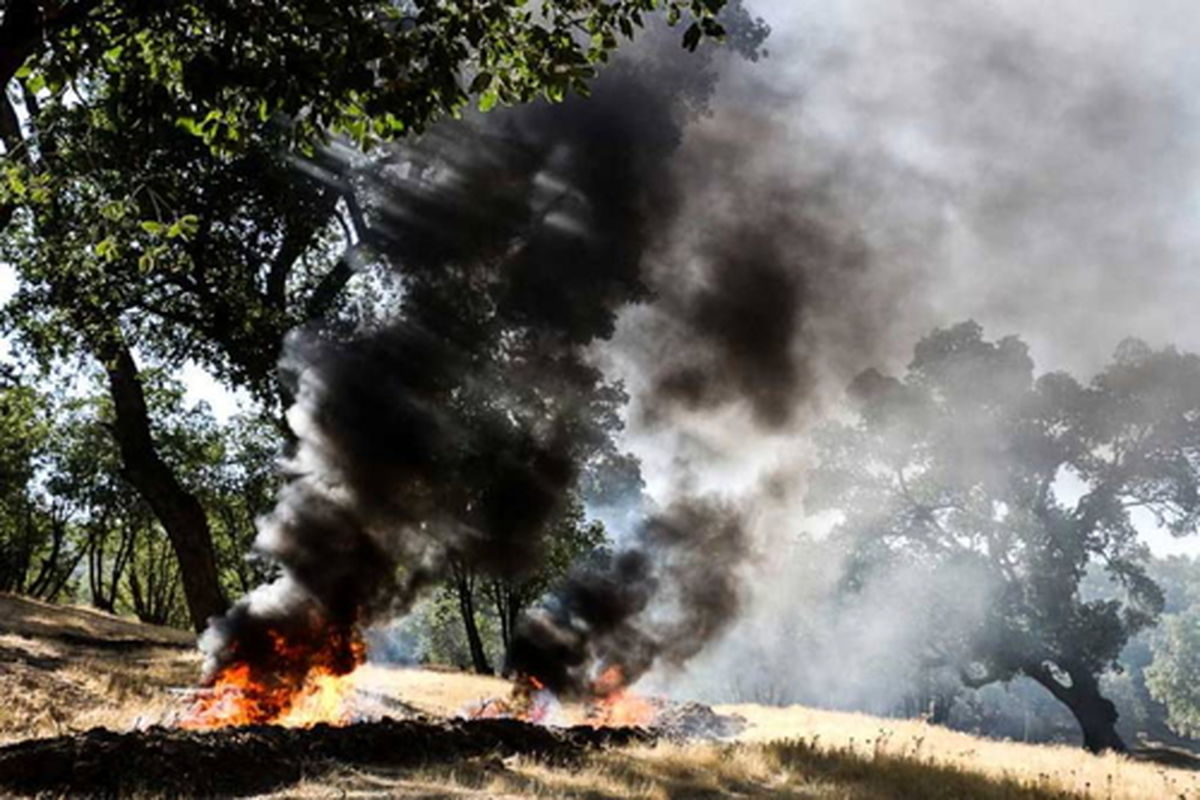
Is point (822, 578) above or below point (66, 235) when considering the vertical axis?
below

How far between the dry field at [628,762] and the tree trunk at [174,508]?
135 cm

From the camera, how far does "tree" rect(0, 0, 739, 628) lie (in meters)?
5.88

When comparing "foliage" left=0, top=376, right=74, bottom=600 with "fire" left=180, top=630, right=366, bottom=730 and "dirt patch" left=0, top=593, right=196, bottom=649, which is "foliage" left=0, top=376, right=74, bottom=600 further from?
"fire" left=180, top=630, right=366, bottom=730

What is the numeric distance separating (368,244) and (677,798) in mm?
13443

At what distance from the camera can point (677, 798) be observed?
9.55 m

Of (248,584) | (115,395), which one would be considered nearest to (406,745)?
(115,395)

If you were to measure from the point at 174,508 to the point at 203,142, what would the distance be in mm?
7070

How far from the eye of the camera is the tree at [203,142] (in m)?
5.88

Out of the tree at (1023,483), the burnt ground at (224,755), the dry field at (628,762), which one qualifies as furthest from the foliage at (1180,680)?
the burnt ground at (224,755)

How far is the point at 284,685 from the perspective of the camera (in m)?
12.8

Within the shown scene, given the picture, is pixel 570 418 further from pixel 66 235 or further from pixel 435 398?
pixel 66 235

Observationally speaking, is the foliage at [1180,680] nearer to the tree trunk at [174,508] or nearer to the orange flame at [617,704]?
the orange flame at [617,704]

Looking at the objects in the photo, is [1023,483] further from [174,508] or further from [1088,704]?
[174,508]

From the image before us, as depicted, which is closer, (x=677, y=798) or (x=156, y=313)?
(x=677, y=798)
